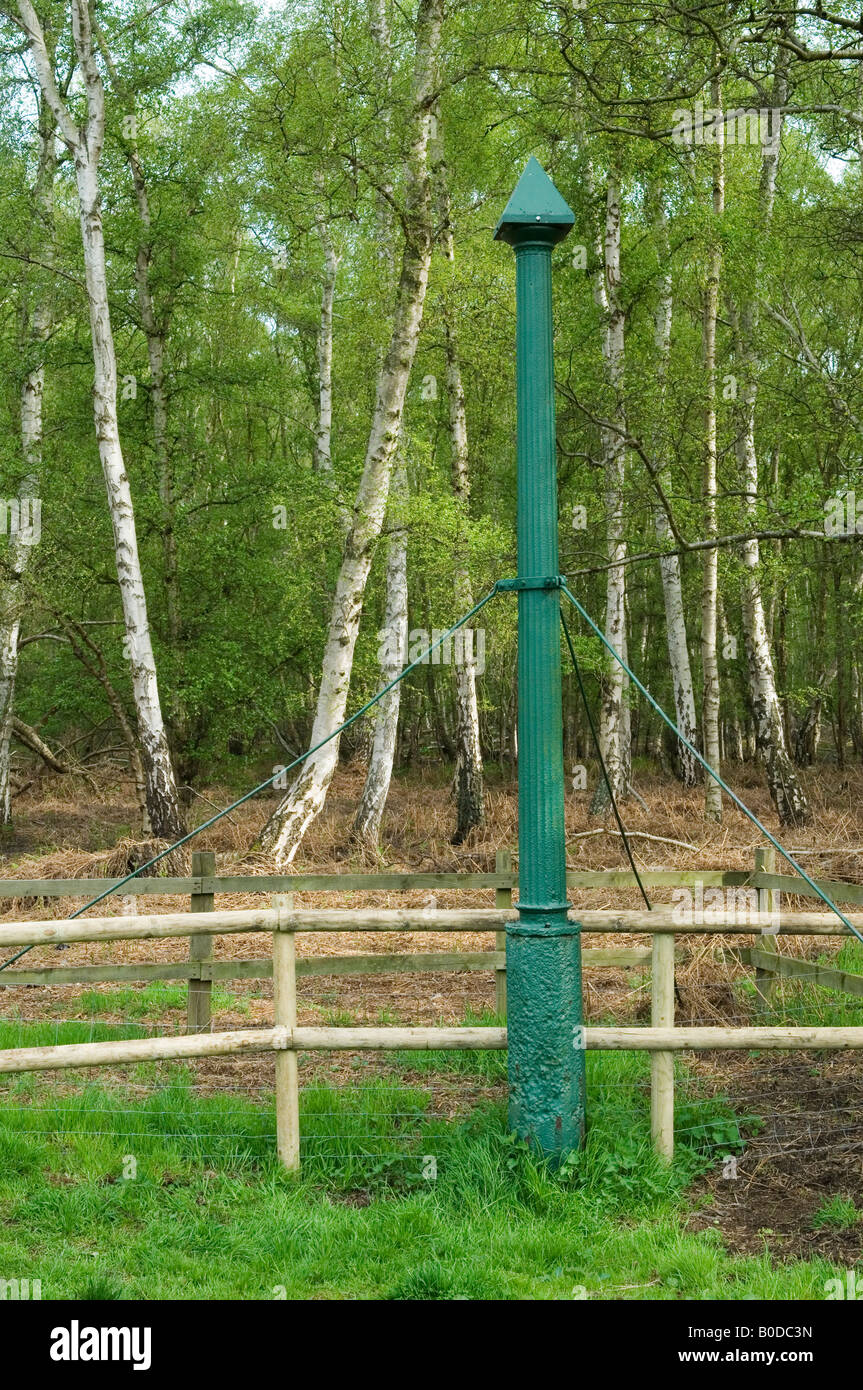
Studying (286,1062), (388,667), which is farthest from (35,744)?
(286,1062)

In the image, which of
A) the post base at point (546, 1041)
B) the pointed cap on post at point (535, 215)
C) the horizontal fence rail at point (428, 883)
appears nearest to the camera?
the post base at point (546, 1041)

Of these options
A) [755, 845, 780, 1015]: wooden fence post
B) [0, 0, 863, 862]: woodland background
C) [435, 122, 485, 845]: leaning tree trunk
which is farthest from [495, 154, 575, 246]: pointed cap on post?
[435, 122, 485, 845]: leaning tree trunk

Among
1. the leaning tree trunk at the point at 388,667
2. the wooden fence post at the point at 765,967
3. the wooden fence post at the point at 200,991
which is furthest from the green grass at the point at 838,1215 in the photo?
the leaning tree trunk at the point at 388,667

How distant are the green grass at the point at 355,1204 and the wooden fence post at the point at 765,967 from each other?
6.65 ft

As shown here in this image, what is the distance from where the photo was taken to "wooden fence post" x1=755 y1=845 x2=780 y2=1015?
8059mm

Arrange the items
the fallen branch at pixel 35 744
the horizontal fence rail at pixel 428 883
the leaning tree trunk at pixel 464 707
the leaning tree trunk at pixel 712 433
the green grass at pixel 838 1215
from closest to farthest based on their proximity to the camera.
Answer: the green grass at pixel 838 1215 → the horizontal fence rail at pixel 428 883 → the leaning tree trunk at pixel 712 433 → the leaning tree trunk at pixel 464 707 → the fallen branch at pixel 35 744

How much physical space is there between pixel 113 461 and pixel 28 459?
191 inches

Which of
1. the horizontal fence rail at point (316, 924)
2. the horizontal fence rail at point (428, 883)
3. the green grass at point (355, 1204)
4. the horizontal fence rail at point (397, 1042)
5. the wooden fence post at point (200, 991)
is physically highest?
the horizontal fence rail at point (316, 924)

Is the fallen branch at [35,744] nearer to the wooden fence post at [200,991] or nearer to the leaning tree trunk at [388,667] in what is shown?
the leaning tree trunk at [388,667]

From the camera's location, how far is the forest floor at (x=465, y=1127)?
14.5ft

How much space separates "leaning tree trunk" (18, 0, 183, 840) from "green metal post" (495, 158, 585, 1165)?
1048 centimetres

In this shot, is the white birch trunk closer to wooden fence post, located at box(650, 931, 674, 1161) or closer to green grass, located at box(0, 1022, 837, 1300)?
green grass, located at box(0, 1022, 837, 1300)

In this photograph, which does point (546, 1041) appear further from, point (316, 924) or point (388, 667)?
point (388, 667)

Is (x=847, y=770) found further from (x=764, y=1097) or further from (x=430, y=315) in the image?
(x=764, y=1097)
